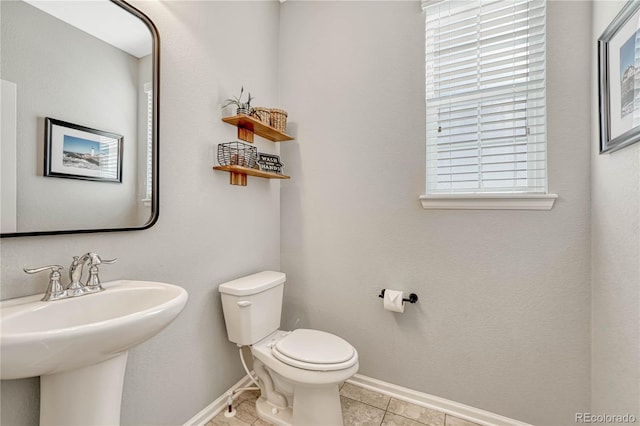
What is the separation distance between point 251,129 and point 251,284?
965mm

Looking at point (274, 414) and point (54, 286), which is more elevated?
point (54, 286)

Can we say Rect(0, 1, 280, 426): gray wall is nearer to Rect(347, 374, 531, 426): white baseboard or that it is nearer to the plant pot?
the plant pot

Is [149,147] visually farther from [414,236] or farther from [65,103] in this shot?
[414,236]

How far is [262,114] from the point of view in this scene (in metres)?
1.77

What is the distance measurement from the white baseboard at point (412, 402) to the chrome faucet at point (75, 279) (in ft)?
3.02

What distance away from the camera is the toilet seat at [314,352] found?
1.31m

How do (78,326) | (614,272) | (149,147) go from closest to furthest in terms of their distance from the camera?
1. (78,326)
2. (614,272)
3. (149,147)

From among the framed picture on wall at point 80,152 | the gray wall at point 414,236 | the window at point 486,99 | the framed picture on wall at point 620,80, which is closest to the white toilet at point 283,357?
the gray wall at point 414,236

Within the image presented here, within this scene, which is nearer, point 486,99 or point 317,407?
point 317,407

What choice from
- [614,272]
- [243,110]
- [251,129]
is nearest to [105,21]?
[243,110]

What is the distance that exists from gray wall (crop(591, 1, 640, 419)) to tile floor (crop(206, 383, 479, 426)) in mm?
697

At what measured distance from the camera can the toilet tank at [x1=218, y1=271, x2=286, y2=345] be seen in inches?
59.0

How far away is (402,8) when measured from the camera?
1.70 m

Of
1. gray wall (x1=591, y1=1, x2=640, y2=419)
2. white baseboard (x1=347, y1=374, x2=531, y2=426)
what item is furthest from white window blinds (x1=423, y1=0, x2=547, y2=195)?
white baseboard (x1=347, y1=374, x2=531, y2=426)
